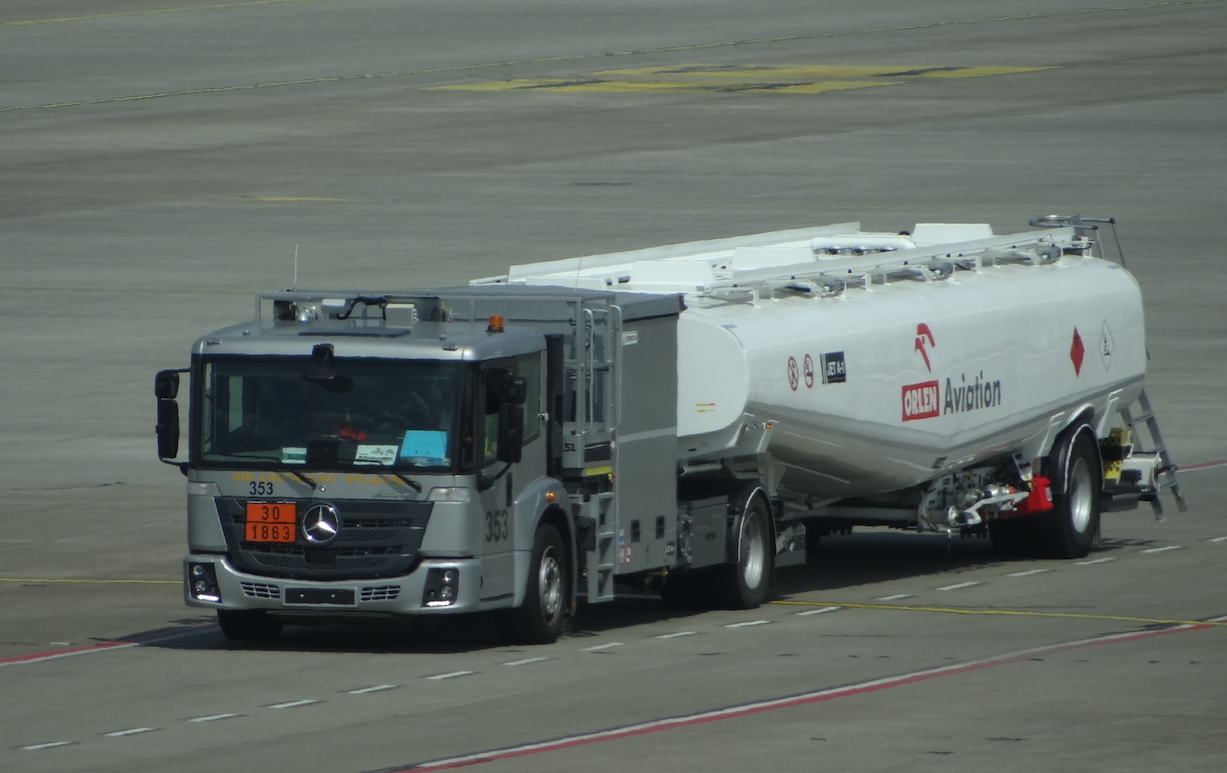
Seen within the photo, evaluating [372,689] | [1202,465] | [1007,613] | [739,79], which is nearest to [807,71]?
[739,79]

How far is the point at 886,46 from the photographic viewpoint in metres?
81.1

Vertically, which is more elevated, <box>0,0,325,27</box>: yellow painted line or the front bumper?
<box>0,0,325,27</box>: yellow painted line

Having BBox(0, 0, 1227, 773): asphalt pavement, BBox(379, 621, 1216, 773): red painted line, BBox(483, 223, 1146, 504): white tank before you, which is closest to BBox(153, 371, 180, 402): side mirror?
BBox(0, 0, 1227, 773): asphalt pavement

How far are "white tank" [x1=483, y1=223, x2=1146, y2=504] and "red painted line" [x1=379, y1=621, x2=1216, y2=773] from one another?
12.5 feet

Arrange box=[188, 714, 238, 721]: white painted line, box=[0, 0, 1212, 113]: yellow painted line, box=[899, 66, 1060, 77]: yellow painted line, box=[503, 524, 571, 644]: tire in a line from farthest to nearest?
1. box=[899, 66, 1060, 77]: yellow painted line
2. box=[0, 0, 1212, 113]: yellow painted line
3. box=[503, 524, 571, 644]: tire
4. box=[188, 714, 238, 721]: white painted line

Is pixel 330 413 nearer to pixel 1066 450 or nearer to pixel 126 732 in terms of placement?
pixel 126 732

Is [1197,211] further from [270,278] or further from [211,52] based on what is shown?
[211,52]

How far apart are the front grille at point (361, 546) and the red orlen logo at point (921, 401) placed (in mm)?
6869

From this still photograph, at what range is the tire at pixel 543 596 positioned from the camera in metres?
20.6

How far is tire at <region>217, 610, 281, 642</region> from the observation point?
822 inches

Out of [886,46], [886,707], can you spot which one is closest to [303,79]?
[886,46]

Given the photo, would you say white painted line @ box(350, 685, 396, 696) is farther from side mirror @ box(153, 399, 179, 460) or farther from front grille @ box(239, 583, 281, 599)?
side mirror @ box(153, 399, 179, 460)

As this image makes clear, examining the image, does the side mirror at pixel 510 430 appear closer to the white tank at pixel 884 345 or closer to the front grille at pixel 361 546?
the front grille at pixel 361 546

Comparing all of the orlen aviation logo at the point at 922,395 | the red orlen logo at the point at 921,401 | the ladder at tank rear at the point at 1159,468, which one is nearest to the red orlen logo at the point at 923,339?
the orlen aviation logo at the point at 922,395
